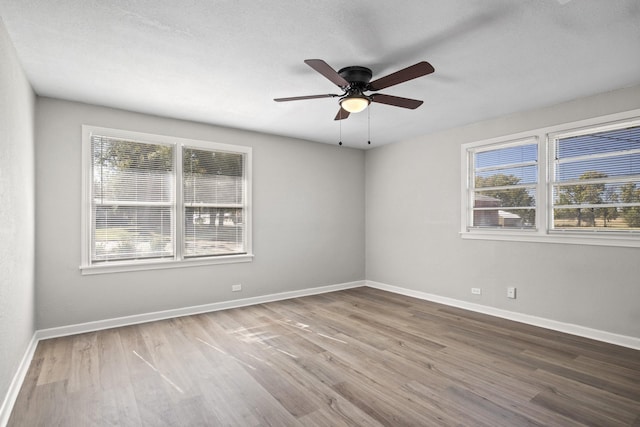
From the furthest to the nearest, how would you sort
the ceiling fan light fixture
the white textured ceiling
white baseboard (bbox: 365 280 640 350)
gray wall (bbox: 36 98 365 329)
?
1. gray wall (bbox: 36 98 365 329)
2. white baseboard (bbox: 365 280 640 350)
3. the ceiling fan light fixture
4. the white textured ceiling

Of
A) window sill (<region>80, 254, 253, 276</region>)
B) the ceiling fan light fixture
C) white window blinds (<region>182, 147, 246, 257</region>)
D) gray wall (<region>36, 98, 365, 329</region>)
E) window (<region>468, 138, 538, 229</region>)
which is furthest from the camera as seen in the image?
white window blinds (<region>182, 147, 246, 257</region>)

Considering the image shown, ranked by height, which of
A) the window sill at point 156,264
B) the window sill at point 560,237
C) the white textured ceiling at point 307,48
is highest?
the white textured ceiling at point 307,48

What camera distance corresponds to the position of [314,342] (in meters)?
3.48

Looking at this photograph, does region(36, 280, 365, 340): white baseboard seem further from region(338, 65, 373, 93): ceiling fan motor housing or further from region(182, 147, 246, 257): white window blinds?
region(338, 65, 373, 93): ceiling fan motor housing

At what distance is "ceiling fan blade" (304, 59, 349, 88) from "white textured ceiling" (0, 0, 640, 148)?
21cm

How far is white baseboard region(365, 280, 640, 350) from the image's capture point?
3.41m

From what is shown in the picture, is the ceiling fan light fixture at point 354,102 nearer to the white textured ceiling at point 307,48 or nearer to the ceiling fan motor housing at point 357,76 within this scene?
the ceiling fan motor housing at point 357,76

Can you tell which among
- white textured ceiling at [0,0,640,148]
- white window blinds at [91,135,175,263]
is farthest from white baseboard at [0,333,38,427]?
white textured ceiling at [0,0,640,148]

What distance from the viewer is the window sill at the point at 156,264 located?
386 centimetres

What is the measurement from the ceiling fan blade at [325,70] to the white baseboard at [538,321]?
11.5 ft

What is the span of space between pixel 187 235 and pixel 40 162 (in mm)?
1735

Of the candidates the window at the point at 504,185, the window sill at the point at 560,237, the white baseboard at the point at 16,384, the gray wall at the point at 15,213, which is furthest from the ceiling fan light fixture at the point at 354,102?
the white baseboard at the point at 16,384

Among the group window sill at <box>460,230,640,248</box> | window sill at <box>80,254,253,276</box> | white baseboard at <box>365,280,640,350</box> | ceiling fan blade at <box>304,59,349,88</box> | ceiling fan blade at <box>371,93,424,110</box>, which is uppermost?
ceiling fan blade at <box>304,59,349,88</box>

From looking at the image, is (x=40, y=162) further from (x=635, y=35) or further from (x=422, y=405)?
(x=635, y=35)
